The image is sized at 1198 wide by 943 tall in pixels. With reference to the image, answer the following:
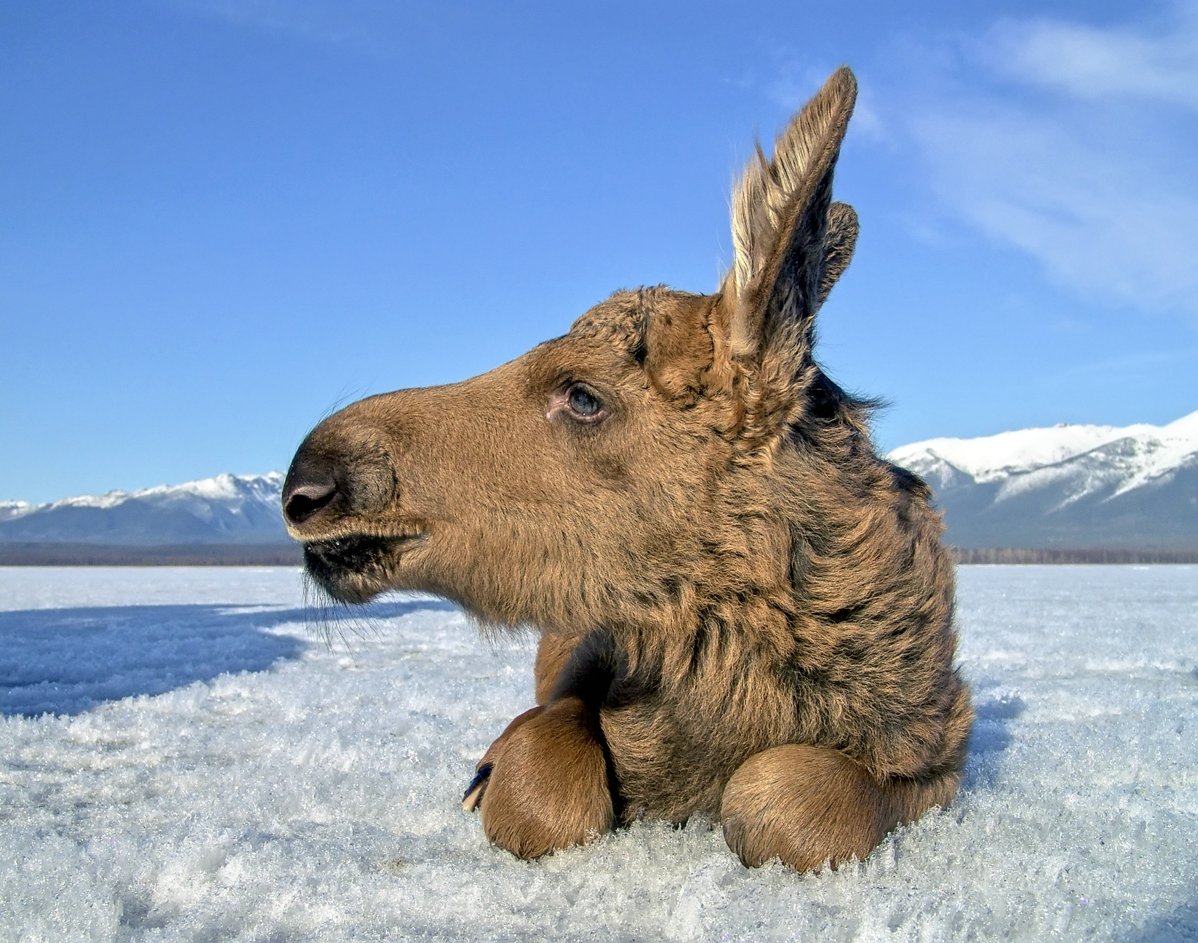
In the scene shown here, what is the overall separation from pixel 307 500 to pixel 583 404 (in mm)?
869

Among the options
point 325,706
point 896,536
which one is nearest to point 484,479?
point 896,536

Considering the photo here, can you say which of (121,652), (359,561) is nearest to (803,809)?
(359,561)

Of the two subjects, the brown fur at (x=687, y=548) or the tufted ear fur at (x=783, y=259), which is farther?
the brown fur at (x=687, y=548)

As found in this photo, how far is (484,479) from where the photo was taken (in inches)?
112

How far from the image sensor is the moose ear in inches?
97.2

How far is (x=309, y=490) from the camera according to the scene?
2.67m

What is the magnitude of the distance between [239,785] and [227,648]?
19.0 feet

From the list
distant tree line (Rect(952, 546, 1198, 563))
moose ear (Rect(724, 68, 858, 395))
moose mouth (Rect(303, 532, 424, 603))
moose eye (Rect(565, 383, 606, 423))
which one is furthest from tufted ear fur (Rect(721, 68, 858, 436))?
distant tree line (Rect(952, 546, 1198, 563))

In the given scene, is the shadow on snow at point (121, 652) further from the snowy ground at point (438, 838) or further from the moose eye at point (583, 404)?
the moose eye at point (583, 404)

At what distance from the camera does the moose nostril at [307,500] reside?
2.67m

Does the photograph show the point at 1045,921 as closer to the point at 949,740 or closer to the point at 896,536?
the point at 949,740

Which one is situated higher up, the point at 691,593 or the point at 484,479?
the point at 484,479

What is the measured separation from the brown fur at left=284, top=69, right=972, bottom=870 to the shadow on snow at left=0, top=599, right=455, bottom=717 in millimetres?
634

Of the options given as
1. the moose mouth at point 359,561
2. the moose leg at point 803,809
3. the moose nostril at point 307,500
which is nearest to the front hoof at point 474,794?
the moose mouth at point 359,561
